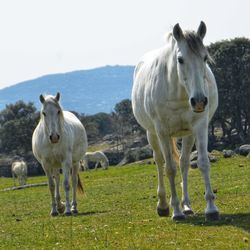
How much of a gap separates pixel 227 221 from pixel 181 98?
2393 millimetres

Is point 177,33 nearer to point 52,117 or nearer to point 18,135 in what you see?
point 52,117

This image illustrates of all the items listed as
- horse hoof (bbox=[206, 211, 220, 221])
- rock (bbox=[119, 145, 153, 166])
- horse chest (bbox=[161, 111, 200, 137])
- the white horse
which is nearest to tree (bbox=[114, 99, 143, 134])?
rock (bbox=[119, 145, 153, 166])

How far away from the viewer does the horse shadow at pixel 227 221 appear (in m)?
9.90

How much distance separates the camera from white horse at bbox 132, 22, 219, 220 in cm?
1004

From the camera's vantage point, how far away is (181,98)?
10.9m

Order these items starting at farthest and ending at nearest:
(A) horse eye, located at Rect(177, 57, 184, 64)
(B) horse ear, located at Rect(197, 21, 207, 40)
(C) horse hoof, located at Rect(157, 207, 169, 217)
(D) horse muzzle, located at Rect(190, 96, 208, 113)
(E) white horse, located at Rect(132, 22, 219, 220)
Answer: (C) horse hoof, located at Rect(157, 207, 169, 217), (B) horse ear, located at Rect(197, 21, 207, 40), (A) horse eye, located at Rect(177, 57, 184, 64), (E) white horse, located at Rect(132, 22, 219, 220), (D) horse muzzle, located at Rect(190, 96, 208, 113)

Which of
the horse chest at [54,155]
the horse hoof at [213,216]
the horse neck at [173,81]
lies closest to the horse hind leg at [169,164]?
the horse neck at [173,81]

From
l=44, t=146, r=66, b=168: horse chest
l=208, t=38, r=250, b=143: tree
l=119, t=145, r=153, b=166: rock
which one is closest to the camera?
l=44, t=146, r=66, b=168: horse chest

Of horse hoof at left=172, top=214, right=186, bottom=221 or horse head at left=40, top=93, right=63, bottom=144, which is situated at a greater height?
horse head at left=40, top=93, right=63, bottom=144

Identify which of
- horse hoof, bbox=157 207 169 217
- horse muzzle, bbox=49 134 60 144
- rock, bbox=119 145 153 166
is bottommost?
rock, bbox=119 145 153 166

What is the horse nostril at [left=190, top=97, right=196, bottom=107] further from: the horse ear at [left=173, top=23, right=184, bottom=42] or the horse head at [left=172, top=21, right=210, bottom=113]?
the horse ear at [left=173, top=23, right=184, bottom=42]

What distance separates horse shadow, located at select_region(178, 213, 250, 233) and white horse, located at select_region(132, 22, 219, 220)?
0.19 m

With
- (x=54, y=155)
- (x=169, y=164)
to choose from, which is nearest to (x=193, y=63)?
(x=169, y=164)

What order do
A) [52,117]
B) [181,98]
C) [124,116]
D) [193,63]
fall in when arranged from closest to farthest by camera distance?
[193,63] → [181,98] → [52,117] → [124,116]
